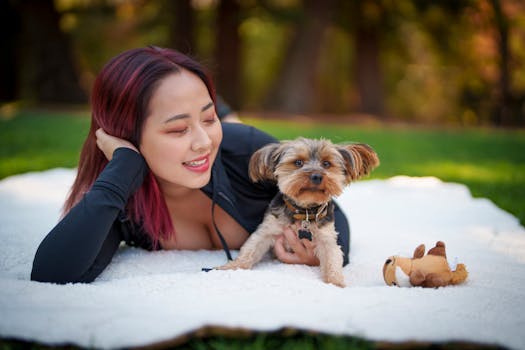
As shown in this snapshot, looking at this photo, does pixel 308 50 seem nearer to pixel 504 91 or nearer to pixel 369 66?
pixel 369 66

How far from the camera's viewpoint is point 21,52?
23500 millimetres

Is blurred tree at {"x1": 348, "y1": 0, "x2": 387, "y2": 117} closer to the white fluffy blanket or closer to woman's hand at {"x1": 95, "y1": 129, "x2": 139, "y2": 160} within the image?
the white fluffy blanket

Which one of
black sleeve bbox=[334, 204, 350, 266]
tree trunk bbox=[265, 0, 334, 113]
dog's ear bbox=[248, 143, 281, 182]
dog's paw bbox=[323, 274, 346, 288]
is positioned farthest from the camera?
tree trunk bbox=[265, 0, 334, 113]

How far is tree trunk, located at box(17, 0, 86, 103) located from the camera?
62.3 feet

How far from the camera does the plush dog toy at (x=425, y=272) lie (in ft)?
10.4

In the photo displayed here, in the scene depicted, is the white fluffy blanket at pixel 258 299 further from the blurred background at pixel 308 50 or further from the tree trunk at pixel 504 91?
the tree trunk at pixel 504 91

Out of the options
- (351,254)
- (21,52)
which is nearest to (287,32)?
(21,52)

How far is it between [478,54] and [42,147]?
2440 centimetres

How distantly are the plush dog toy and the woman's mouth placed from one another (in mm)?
1479

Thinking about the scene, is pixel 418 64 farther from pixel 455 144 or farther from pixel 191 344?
pixel 191 344

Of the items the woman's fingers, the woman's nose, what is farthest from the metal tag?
the woman's nose

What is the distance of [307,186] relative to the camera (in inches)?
136

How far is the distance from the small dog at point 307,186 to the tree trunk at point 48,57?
59.1 ft

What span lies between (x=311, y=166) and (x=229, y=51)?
59.9 feet
